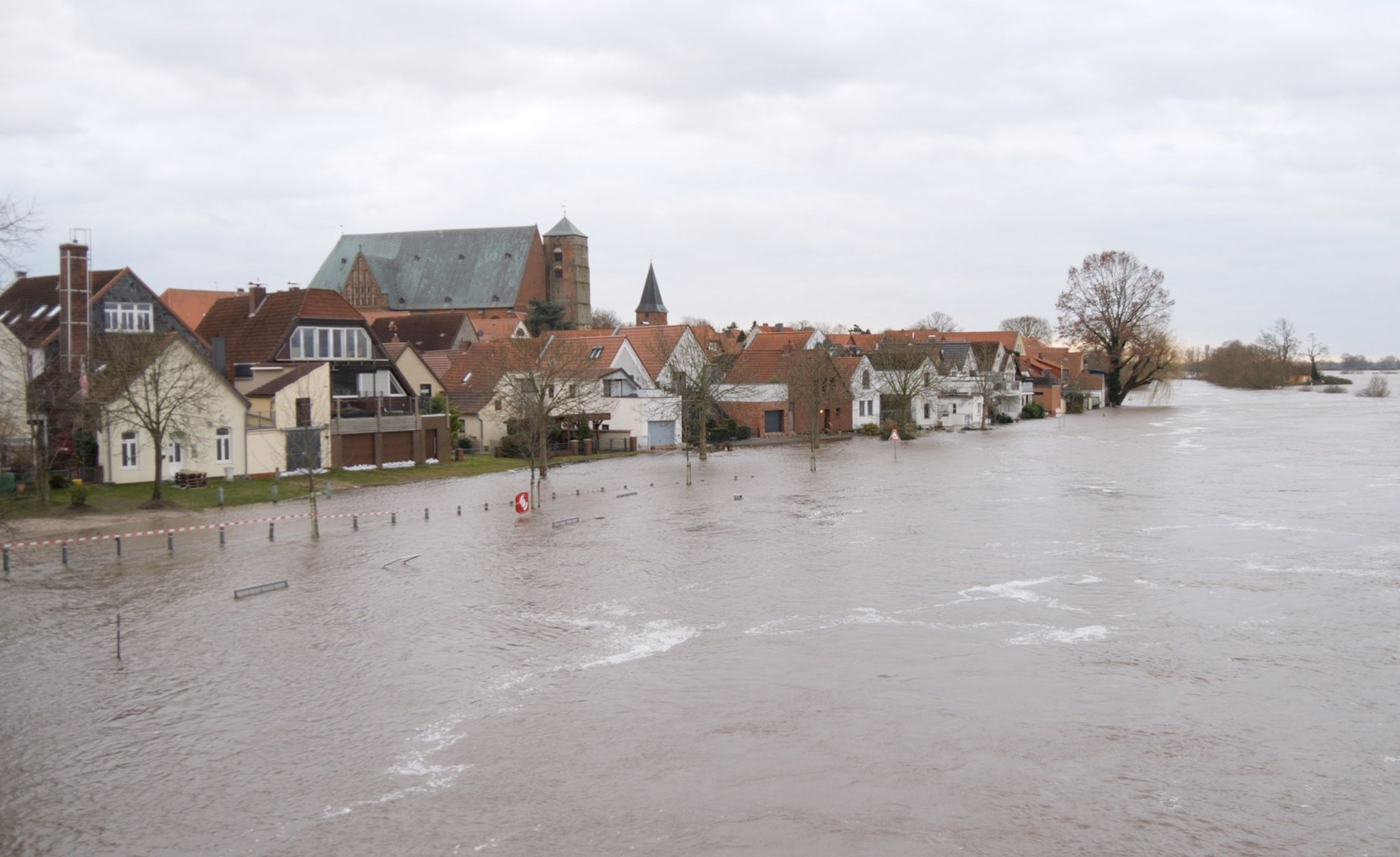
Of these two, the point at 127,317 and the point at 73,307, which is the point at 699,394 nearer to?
the point at 127,317

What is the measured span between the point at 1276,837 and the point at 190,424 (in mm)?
37894

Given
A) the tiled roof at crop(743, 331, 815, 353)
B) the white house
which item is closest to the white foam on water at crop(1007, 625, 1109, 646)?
the white house

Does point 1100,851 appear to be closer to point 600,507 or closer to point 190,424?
point 600,507

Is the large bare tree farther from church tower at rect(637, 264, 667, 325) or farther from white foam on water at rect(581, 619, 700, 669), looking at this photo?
white foam on water at rect(581, 619, 700, 669)

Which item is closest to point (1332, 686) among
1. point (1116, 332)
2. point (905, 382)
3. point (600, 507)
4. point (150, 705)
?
point (150, 705)

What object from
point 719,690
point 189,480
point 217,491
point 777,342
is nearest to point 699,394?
point 777,342

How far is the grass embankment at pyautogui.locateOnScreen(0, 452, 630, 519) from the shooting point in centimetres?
3419

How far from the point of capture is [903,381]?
75.0 metres

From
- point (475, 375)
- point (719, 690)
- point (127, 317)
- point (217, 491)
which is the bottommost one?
point (719, 690)

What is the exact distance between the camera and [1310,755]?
14.7 meters

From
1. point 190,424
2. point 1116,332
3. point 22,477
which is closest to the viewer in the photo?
point 22,477

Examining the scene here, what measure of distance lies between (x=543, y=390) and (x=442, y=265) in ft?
251

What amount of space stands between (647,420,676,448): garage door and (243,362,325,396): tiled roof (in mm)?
19494

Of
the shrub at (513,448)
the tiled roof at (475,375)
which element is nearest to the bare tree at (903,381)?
the tiled roof at (475,375)
